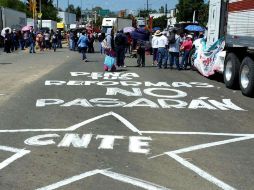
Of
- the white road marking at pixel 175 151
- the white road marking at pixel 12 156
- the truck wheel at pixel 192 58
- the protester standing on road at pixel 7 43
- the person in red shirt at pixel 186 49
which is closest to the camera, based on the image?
the white road marking at pixel 175 151

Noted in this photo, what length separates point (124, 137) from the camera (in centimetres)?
730

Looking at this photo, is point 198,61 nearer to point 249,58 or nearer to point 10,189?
point 249,58

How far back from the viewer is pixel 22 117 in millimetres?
8812

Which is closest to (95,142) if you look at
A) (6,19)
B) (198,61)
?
(198,61)

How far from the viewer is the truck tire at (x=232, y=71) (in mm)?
13227

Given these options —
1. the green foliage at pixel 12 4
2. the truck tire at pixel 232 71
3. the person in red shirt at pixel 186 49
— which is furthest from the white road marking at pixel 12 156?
the green foliage at pixel 12 4

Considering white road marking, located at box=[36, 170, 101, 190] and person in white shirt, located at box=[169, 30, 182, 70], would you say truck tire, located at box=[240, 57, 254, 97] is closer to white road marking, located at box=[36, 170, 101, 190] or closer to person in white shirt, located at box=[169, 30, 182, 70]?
person in white shirt, located at box=[169, 30, 182, 70]

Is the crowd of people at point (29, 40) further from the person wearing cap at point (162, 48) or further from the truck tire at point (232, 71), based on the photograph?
the truck tire at point (232, 71)

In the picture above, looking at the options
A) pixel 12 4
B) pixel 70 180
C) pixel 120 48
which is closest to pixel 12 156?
pixel 70 180

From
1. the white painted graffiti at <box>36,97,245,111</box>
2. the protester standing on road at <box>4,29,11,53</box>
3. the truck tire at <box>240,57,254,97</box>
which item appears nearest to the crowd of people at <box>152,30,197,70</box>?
the truck tire at <box>240,57,254,97</box>

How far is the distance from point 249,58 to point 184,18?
77853mm

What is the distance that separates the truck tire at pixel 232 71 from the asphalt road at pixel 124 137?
0.94ft

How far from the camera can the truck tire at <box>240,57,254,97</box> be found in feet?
38.9

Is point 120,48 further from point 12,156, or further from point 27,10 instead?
point 27,10
